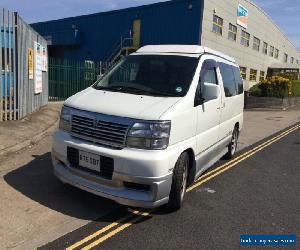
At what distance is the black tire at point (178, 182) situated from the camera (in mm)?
4715

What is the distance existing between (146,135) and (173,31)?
72.7 ft

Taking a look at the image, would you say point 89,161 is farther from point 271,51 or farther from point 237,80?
point 271,51

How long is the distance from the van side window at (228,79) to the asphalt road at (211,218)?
5.35 feet

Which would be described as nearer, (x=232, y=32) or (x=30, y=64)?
(x=30, y=64)

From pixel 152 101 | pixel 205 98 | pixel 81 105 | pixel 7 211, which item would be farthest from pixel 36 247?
pixel 205 98

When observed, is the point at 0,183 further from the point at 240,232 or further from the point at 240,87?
the point at 240,87

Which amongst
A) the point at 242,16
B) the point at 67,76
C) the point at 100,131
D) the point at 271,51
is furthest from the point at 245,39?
the point at 100,131

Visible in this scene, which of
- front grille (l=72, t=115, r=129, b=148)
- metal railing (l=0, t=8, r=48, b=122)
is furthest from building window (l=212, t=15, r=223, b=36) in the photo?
front grille (l=72, t=115, r=129, b=148)

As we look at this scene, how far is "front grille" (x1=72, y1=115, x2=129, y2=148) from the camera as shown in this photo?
444 centimetres

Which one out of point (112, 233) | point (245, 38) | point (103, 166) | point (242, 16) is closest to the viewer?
point (112, 233)

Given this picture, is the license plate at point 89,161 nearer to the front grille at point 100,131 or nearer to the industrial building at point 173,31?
the front grille at point 100,131

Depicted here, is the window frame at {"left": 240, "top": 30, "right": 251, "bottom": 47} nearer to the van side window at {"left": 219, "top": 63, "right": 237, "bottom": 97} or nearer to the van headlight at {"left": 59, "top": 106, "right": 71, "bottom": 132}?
the van side window at {"left": 219, "top": 63, "right": 237, "bottom": 97}

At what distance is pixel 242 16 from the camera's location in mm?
31312

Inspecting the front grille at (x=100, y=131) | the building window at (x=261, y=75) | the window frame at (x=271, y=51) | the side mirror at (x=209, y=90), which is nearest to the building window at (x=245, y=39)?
the building window at (x=261, y=75)
